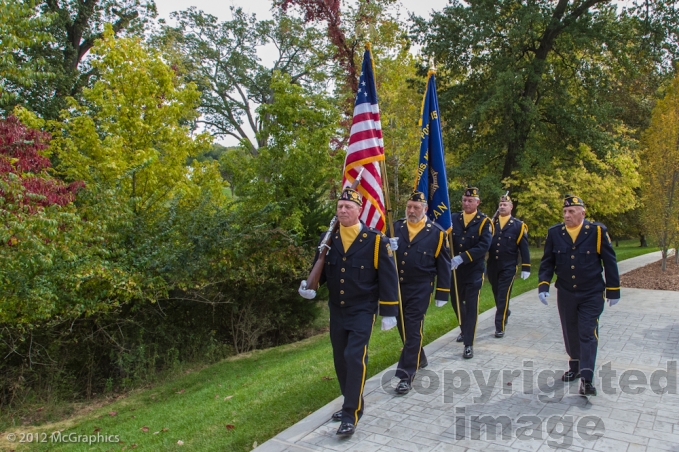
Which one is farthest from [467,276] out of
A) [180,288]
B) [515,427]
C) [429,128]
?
[180,288]

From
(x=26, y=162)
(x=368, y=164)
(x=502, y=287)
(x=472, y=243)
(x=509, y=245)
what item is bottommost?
(x=502, y=287)

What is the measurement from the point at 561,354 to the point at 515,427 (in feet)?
8.96

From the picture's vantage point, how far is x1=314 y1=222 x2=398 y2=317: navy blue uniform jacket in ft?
15.9

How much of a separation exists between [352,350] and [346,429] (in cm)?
68

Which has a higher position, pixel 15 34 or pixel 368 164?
pixel 15 34

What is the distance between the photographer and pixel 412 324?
5.79 meters

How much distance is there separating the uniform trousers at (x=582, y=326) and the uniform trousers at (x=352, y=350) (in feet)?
7.65

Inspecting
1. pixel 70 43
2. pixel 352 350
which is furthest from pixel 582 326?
pixel 70 43

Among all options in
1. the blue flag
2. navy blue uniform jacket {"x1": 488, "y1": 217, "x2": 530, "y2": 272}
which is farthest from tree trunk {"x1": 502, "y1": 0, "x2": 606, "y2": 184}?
the blue flag

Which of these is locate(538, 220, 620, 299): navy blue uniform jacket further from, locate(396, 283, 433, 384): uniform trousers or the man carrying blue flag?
locate(396, 283, 433, 384): uniform trousers

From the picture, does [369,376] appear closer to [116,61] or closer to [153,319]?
[153,319]

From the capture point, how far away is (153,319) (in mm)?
8953

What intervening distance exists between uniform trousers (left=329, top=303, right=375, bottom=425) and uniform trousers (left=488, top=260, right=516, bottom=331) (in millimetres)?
3733

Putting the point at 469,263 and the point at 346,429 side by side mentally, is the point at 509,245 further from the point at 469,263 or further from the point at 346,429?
the point at 346,429
